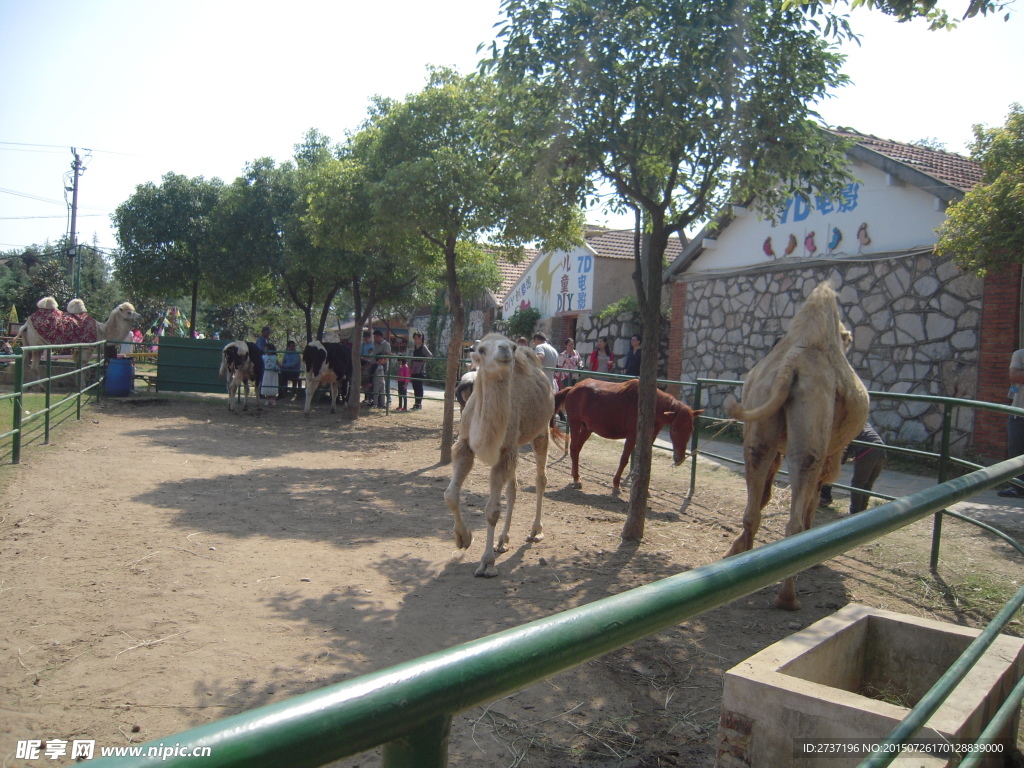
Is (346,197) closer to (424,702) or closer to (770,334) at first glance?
(770,334)

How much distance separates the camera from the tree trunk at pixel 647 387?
6.55 metres

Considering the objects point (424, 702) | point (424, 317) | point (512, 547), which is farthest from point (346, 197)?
point (424, 317)

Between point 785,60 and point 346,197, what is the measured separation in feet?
24.9

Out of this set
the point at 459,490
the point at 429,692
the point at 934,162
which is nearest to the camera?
the point at 429,692

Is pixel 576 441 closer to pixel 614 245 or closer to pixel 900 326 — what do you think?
pixel 900 326

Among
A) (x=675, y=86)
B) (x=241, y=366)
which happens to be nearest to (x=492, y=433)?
(x=675, y=86)

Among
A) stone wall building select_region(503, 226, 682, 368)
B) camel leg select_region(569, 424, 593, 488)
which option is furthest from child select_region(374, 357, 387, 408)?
camel leg select_region(569, 424, 593, 488)

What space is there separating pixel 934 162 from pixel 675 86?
31.4ft

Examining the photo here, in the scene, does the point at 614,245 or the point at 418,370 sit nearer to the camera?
the point at 418,370

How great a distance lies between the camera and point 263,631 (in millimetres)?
4207

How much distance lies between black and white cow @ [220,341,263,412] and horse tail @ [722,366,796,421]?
12277 millimetres

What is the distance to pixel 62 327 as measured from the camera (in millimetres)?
15844

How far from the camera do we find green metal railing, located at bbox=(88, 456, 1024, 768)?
2.33 ft

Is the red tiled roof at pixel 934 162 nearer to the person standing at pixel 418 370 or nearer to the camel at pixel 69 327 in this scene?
the person standing at pixel 418 370
